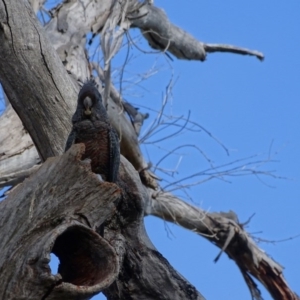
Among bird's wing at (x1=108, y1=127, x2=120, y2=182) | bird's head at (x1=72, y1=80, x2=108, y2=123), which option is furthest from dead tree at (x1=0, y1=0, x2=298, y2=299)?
bird's head at (x1=72, y1=80, x2=108, y2=123)

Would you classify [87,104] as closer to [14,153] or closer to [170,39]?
[14,153]

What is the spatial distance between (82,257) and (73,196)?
26 cm

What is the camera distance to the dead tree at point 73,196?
297cm

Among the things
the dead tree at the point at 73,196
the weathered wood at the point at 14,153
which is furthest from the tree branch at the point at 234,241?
the weathered wood at the point at 14,153

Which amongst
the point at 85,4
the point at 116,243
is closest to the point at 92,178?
the point at 116,243

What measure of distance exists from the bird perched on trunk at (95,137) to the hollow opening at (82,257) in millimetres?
775

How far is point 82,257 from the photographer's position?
3049 millimetres

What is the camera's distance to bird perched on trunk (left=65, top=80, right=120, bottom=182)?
382cm

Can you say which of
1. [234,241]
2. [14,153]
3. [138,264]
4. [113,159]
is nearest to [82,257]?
[138,264]

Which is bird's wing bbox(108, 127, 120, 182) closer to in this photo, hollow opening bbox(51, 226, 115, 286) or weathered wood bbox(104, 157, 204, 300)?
weathered wood bbox(104, 157, 204, 300)

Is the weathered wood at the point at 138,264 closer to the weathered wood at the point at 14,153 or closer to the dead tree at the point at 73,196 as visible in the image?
the dead tree at the point at 73,196

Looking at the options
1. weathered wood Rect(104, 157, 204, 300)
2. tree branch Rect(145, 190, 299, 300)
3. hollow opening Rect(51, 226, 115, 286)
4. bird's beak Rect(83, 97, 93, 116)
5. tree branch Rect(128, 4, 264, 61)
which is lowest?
hollow opening Rect(51, 226, 115, 286)

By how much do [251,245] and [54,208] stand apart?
14.2 ft

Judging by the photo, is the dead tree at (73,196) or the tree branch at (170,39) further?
the tree branch at (170,39)
